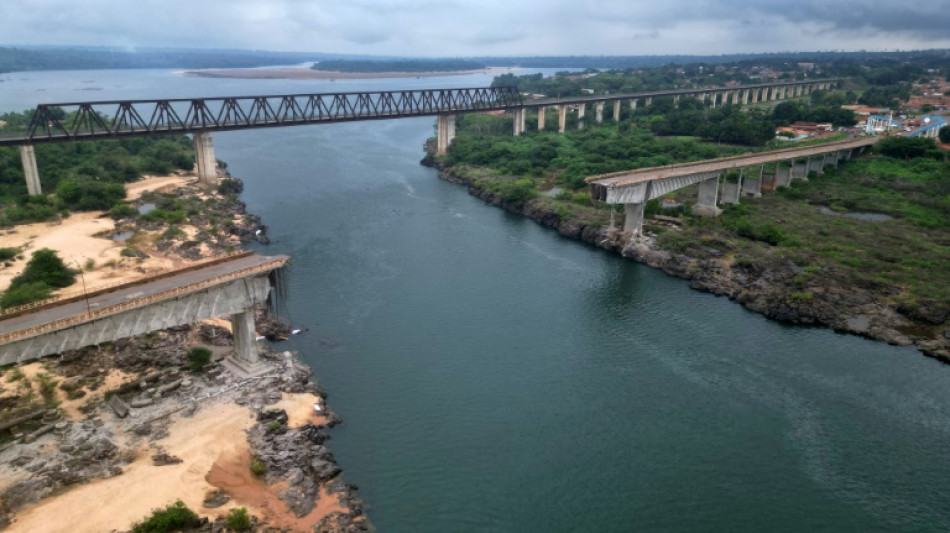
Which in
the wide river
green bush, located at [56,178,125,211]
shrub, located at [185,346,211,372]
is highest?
green bush, located at [56,178,125,211]

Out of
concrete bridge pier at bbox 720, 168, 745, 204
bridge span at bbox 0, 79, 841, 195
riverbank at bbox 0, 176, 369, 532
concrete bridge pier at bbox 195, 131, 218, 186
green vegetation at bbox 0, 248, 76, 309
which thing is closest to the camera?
riverbank at bbox 0, 176, 369, 532

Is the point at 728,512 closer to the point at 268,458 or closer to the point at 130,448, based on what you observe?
the point at 268,458

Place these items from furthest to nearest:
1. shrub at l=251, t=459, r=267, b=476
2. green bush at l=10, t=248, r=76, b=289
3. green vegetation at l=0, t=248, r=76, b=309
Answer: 1. green bush at l=10, t=248, r=76, b=289
2. green vegetation at l=0, t=248, r=76, b=309
3. shrub at l=251, t=459, r=267, b=476

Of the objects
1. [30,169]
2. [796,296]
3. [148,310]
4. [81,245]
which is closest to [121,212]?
[81,245]

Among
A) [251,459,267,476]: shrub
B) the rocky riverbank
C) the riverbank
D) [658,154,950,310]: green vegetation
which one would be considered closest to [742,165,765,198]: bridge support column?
[658,154,950,310]: green vegetation

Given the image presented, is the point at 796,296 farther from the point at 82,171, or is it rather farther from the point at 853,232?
the point at 82,171

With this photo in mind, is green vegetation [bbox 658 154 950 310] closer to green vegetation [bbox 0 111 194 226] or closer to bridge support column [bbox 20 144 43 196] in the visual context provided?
green vegetation [bbox 0 111 194 226]

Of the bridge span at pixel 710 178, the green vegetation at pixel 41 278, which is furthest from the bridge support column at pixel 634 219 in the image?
the green vegetation at pixel 41 278
